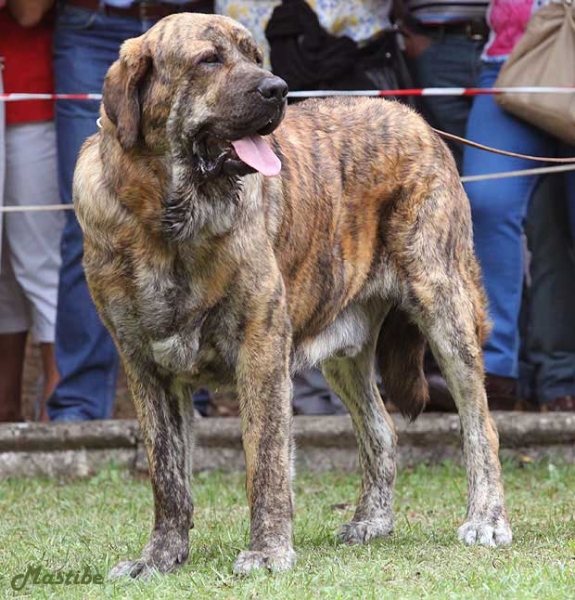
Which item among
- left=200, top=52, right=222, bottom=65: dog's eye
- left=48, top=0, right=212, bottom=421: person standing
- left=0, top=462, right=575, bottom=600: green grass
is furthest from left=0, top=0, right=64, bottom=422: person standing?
left=200, top=52, right=222, bottom=65: dog's eye

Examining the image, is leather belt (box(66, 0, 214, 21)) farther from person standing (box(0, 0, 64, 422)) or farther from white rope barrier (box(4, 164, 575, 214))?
white rope barrier (box(4, 164, 575, 214))

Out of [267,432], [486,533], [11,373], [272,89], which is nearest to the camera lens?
[272,89]

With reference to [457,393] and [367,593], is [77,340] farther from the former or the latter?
[367,593]

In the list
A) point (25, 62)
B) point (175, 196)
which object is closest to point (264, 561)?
point (175, 196)

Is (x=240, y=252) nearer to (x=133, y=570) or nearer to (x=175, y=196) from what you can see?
(x=175, y=196)

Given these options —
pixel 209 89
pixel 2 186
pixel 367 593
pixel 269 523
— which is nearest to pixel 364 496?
pixel 269 523

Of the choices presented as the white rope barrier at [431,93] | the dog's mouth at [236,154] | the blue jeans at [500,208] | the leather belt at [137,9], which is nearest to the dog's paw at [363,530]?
the dog's mouth at [236,154]

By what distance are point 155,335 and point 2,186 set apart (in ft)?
9.46

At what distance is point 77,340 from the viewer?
7.47 m

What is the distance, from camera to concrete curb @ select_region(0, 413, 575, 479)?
7383 millimetres

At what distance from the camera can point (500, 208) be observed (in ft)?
23.8

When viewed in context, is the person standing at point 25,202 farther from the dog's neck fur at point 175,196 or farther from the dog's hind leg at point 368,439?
the dog's neck fur at point 175,196

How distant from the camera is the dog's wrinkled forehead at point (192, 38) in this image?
190 inches

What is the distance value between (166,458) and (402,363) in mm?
1368
